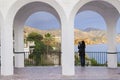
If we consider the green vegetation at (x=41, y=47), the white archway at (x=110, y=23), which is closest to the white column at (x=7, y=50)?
the white archway at (x=110, y=23)

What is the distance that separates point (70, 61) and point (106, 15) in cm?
571

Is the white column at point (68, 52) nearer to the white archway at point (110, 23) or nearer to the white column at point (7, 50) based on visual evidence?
the white column at point (7, 50)

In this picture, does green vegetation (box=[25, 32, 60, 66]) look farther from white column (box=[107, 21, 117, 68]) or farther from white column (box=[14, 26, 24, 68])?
white column (box=[107, 21, 117, 68])

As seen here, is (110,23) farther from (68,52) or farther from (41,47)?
(41,47)

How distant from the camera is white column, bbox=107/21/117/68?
80.2 feet

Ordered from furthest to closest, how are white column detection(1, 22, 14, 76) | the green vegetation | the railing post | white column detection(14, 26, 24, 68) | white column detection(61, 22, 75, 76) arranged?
the green vegetation < white column detection(14, 26, 24, 68) < the railing post < white column detection(1, 22, 14, 76) < white column detection(61, 22, 75, 76)

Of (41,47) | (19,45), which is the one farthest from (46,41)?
(19,45)

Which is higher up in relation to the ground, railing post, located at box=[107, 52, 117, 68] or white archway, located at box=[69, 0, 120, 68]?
white archway, located at box=[69, 0, 120, 68]

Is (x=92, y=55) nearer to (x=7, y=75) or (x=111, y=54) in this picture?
(x=111, y=54)

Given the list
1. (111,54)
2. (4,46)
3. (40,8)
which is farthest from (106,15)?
(4,46)

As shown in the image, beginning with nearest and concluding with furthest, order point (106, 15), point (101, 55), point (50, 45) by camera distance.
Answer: point (106, 15) < point (101, 55) < point (50, 45)

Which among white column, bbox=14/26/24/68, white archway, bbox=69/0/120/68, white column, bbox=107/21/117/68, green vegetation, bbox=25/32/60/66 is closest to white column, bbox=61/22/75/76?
white archway, bbox=69/0/120/68

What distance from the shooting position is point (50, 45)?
50812 millimetres

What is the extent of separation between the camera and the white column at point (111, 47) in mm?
24438
